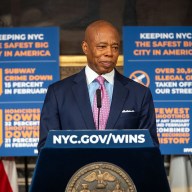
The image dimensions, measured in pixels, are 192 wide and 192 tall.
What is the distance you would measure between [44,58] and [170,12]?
1.09 metres

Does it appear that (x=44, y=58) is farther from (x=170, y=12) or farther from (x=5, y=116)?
(x=170, y=12)

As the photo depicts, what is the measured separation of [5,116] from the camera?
151 inches

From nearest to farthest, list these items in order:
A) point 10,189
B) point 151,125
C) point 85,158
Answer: point 85,158 → point 151,125 → point 10,189

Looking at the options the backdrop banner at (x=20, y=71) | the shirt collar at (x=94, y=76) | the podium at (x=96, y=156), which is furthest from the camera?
the backdrop banner at (x=20, y=71)

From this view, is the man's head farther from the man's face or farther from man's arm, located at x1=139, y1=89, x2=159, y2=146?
man's arm, located at x1=139, y1=89, x2=159, y2=146

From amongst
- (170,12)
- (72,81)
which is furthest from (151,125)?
(170,12)

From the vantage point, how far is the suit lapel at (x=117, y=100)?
199 centimetres

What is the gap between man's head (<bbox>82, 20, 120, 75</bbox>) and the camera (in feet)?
6.66

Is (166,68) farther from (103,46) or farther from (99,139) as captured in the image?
(99,139)

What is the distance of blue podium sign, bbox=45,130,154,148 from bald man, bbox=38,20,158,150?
426 millimetres

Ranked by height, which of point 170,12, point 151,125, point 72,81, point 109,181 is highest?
point 170,12

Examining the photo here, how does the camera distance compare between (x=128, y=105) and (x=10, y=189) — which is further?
(x=10, y=189)

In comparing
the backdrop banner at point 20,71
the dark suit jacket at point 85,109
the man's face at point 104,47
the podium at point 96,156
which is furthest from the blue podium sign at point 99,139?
the backdrop banner at point 20,71

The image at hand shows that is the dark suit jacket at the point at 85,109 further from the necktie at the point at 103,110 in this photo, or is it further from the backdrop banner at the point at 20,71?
the backdrop banner at the point at 20,71
